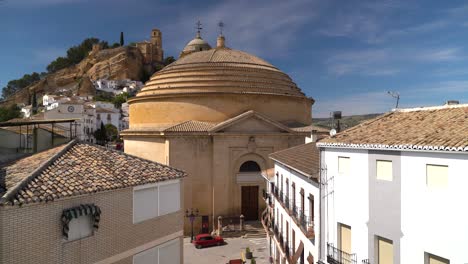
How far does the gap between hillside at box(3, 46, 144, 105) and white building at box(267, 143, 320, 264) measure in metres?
107

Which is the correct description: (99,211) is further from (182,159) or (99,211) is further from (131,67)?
(131,67)

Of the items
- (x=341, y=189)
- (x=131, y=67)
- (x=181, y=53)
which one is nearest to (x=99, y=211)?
(x=341, y=189)

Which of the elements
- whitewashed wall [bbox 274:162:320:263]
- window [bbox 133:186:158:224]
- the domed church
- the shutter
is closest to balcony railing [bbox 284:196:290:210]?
whitewashed wall [bbox 274:162:320:263]

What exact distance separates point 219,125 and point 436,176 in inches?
822

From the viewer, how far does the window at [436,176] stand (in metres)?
8.12

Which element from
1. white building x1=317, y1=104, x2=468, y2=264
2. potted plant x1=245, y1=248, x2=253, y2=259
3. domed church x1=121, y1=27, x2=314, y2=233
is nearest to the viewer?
white building x1=317, y1=104, x2=468, y2=264

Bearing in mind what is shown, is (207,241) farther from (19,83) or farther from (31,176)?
(19,83)

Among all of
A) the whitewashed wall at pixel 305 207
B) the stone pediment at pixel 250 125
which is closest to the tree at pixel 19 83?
the stone pediment at pixel 250 125

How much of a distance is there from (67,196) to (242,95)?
937 inches

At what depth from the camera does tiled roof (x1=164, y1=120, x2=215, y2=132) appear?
27.8m

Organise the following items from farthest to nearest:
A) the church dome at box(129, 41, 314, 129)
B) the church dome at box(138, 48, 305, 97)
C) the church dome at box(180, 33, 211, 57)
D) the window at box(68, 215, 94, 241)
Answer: the church dome at box(180, 33, 211, 57) < the church dome at box(138, 48, 305, 97) < the church dome at box(129, 41, 314, 129) < the window at box(68, 215, 94, 241)

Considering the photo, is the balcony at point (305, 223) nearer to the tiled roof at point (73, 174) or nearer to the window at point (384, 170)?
the window at point (384, 170)

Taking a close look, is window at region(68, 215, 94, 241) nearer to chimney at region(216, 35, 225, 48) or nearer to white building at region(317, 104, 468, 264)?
white building at region(317, 104, 468, 264)

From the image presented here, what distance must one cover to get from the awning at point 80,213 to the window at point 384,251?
7.57m
